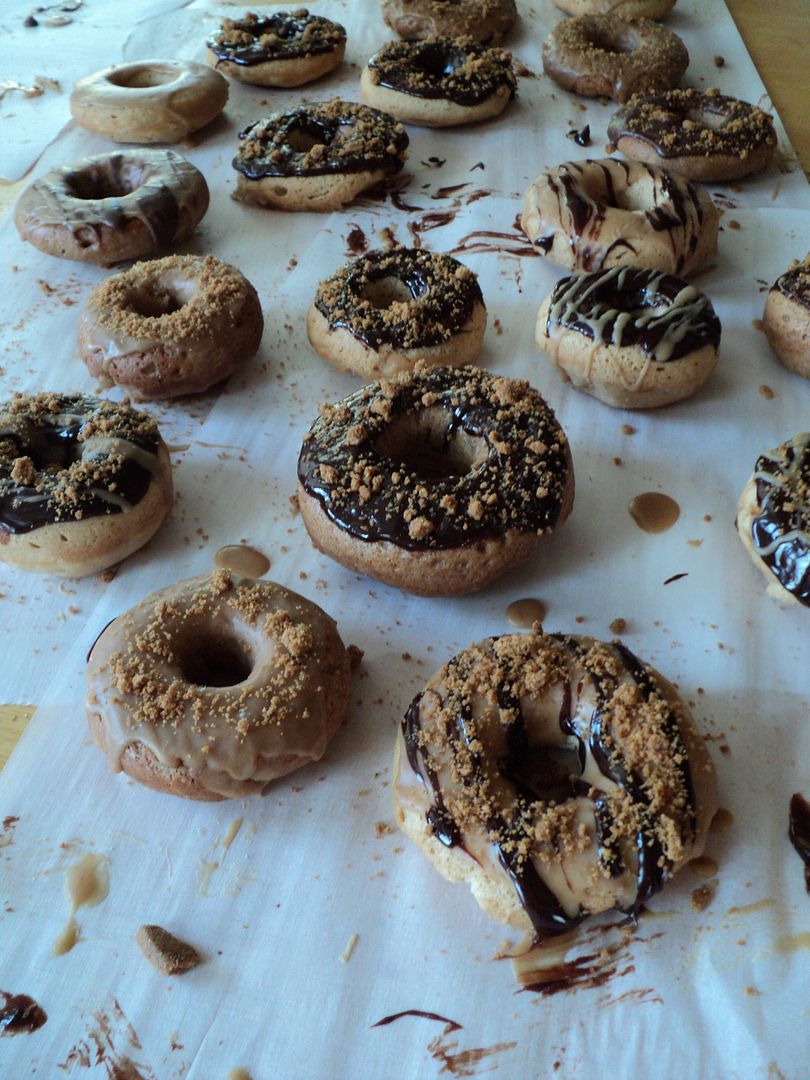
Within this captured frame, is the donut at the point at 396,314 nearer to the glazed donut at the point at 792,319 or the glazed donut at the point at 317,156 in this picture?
the glazed donut at the point at 317,156

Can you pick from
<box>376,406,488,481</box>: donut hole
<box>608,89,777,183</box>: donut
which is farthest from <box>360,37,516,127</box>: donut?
<box>376,406,488,481</box>: donut hole

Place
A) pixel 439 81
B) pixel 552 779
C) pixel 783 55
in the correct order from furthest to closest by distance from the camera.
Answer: pixel 783 55 → pixel 439 81 → pixel 552 779

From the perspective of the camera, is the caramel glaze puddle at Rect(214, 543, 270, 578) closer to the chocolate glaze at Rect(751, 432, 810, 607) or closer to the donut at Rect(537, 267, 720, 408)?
the donut at Rect(537, 267, 720, 408)

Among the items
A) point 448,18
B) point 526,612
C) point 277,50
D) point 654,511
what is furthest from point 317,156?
point 526,612

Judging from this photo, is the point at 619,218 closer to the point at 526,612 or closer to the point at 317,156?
the point at 317,156

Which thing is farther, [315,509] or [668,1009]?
[315,509]

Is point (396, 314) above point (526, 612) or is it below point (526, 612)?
above

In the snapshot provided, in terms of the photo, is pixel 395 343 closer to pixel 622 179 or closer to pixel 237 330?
pixel 237 330

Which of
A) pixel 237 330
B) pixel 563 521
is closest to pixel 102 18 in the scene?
pixel 237 330
